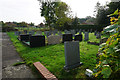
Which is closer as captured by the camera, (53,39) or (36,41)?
(36,41)

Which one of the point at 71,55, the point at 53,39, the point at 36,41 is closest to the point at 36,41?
the point at 36,41

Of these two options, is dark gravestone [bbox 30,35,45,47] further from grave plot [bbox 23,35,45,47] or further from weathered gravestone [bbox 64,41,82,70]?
weathered gravestone [bbox 64,41,82,70]

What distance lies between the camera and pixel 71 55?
3.84 meters

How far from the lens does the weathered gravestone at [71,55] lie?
12.1ft

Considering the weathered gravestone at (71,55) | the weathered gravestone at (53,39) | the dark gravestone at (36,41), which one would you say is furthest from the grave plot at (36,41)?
the weathered gravestone at (71,55)

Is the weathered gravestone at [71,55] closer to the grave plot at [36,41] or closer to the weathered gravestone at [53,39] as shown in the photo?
the grave plot at [36,41]

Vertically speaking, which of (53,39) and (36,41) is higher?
(53,39)

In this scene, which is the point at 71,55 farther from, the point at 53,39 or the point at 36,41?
the point at 53,39

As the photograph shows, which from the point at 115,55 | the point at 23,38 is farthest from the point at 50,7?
the point at 115,55

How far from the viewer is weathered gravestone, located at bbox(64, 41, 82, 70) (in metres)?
3.70

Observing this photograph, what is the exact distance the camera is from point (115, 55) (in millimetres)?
1486

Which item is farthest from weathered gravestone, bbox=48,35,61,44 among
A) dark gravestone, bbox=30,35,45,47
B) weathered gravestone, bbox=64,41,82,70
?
weathered gravestone, bbox=64,41,82,70

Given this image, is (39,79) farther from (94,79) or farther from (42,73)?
(94,79)

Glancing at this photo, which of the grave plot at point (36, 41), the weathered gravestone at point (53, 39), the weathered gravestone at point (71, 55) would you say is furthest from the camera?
the weathered gravestone at point (53, 39)
